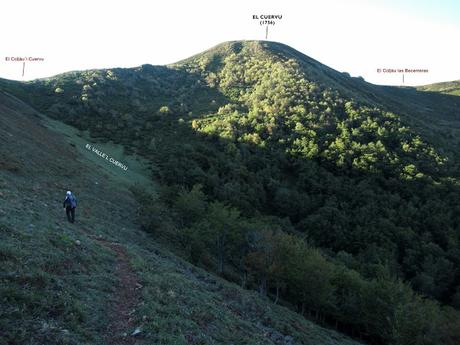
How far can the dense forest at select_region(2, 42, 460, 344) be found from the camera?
33281mm

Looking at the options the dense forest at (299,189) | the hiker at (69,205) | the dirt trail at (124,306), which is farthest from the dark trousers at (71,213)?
the dense forest at (299,189)

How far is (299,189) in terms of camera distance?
80.7 m

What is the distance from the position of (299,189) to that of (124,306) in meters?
72.2

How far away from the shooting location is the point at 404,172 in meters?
82.5

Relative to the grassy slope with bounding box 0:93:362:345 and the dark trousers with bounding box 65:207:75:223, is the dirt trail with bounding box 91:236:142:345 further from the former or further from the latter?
the dark trousers with bounding box 65:207:75:223

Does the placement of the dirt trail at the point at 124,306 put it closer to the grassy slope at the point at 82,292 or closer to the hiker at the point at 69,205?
the grassy slope at the point at 82,292

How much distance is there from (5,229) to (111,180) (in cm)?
3229

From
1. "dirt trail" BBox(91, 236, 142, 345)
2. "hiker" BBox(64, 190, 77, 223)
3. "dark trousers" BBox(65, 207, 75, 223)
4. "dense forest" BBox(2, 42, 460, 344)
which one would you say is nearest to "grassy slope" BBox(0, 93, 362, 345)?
"dirt trail" BBox(91, 236, 142, 345)

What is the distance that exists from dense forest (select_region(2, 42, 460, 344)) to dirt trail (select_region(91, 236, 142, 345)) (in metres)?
17.5

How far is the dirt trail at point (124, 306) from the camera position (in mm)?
8961

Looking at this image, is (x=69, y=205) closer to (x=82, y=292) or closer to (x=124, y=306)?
(x=82, y=292)

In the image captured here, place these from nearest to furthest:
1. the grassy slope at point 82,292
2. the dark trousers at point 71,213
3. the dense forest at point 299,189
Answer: the grassy slope at point 82,292
the dark trousers at point 71,213
the dense forest at point 299,189

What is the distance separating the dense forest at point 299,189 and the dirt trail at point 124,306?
17541 mm

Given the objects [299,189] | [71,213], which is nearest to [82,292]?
[71,213]
